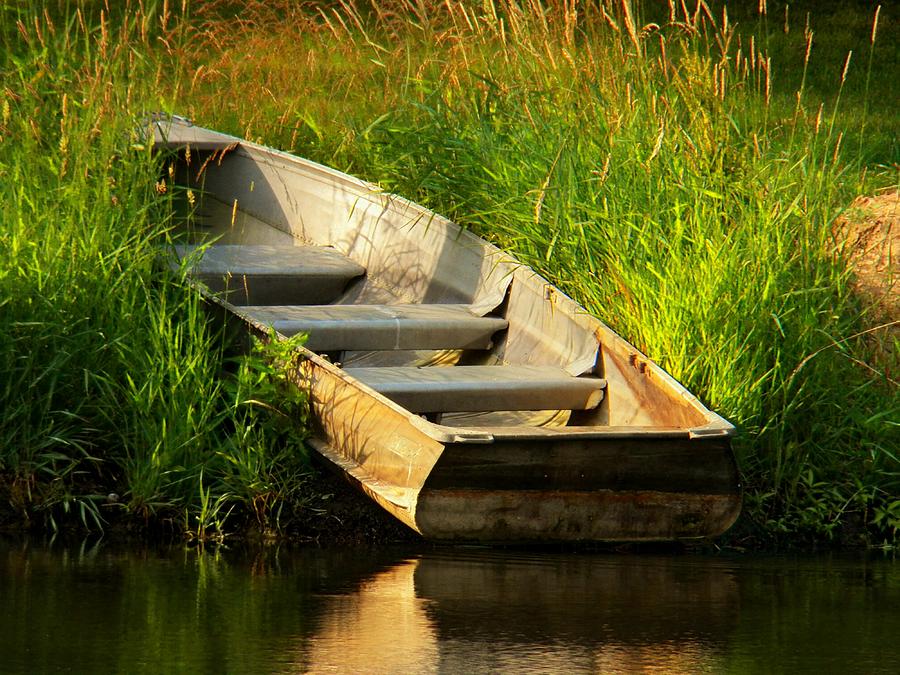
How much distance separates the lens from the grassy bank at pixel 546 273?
5.69 meters

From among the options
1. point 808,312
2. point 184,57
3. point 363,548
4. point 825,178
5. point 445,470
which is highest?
point 184,57

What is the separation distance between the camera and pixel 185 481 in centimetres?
557

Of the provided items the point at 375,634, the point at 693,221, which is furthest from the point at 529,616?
the point at 693,221

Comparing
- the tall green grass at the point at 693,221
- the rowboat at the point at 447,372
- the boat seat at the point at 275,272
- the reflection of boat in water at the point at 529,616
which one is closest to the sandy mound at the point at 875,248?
→ the tall green grass at the point at 693,221

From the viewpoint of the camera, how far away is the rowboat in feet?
16.8

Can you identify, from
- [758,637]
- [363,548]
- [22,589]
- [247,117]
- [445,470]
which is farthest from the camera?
[247,117]

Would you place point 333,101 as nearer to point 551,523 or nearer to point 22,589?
point 551,523

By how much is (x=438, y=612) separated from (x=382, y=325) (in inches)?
88.7

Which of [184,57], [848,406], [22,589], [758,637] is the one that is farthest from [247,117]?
[758,637]

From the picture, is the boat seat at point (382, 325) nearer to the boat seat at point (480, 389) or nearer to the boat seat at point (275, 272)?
the boat seat at point (480, 389)

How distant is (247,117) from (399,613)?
18.6ft

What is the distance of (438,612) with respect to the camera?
4.34 metres

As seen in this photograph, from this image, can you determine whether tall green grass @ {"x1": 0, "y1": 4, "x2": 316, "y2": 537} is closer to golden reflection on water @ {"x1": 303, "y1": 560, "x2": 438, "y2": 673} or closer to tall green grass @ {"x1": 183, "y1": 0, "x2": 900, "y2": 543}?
golden reflection on water @ {"x1": 303, "y1": 560, "x2": 438, "y2": 673}

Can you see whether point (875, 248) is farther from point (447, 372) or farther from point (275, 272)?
point (275, 272)
